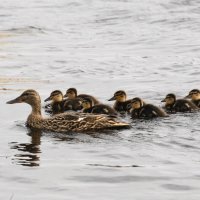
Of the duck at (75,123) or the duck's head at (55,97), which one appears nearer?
the duck at (75,123)

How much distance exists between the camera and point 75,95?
1247 centimetres

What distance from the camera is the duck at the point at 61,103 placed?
39.8 feet

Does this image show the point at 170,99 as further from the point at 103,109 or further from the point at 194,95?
the point at 103,109

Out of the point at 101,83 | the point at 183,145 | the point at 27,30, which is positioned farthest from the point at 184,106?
the point at 27,30

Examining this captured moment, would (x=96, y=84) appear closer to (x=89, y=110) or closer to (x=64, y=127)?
(x=89, y=110)

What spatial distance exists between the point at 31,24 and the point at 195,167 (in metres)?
13.6

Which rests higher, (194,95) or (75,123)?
(194,95)

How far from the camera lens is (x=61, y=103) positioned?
12352mm

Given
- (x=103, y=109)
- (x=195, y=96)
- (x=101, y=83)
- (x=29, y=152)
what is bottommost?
(x=29, y=152)

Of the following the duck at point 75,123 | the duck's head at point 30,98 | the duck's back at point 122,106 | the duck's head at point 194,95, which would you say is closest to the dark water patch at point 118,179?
the duck at point 75,123

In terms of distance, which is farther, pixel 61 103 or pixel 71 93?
pixel 71 93


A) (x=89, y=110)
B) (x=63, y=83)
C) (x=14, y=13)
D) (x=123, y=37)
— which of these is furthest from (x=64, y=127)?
(x=14, y=13)

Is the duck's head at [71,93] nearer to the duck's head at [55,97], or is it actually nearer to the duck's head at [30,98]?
the duck's head at [55,97]

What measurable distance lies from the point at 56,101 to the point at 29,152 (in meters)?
2.88
